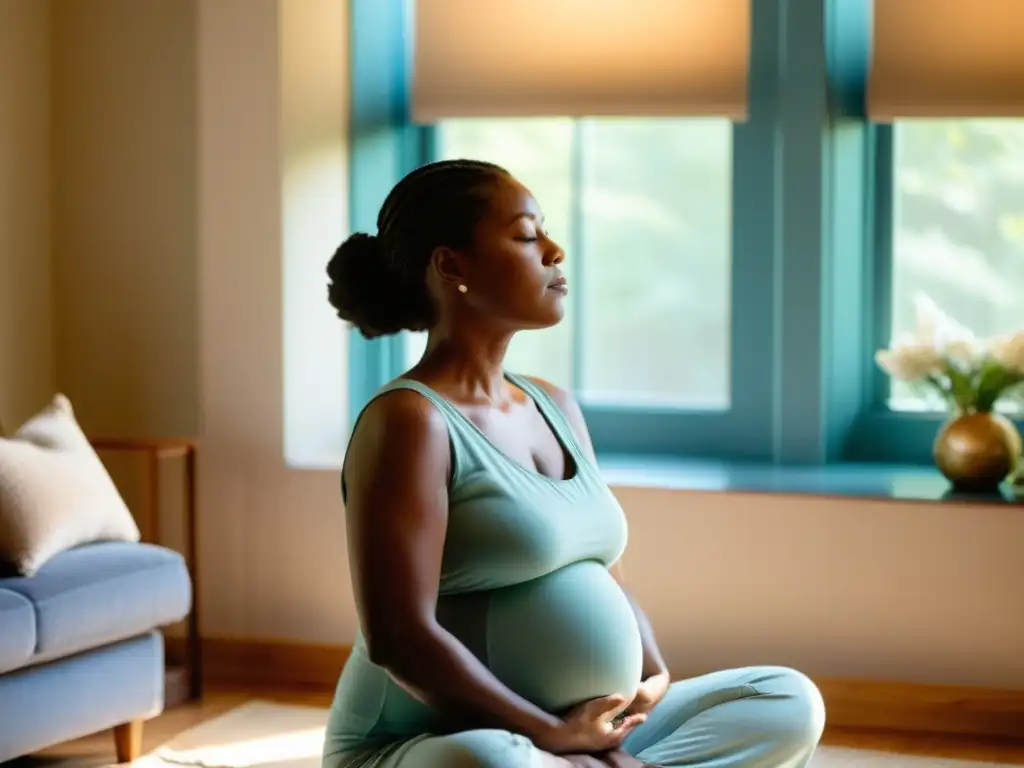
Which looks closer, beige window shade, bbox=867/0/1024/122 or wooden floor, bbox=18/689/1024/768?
wooden floor, bbox=18/689/1024/768

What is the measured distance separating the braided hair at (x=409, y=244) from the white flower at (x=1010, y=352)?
178 cm

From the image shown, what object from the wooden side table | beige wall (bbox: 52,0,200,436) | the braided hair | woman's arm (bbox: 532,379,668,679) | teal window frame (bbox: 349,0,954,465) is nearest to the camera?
the braided hair

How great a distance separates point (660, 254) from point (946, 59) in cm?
92

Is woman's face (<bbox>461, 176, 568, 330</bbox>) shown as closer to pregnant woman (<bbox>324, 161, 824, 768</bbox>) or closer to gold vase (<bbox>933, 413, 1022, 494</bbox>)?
pregnant woman (<bbox>324, 161, 824, 768</bbox>)

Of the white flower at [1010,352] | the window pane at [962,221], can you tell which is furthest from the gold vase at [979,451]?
the window pane at [962,221]

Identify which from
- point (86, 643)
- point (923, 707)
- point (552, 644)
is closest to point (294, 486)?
point (86, 643)

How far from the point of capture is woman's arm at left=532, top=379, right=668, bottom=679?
8.07ft

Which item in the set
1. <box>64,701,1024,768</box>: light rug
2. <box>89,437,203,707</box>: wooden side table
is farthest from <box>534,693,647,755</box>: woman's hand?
<box>89,437,203,707</box>: wooden side table

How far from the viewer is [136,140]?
4.45 m

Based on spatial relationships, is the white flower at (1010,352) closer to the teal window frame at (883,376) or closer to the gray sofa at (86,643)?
the teal window frame at (883,376)

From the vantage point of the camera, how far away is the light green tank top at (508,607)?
2178mm

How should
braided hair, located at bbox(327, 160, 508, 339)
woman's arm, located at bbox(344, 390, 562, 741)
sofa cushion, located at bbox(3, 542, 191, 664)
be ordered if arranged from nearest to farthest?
woman's arm, located at bbox(344, 390, 562, 741) < braided hair, located at bbox(327, 160, 508, 339) < sofa cushion, located at bbox(3, 542, 191, 664)

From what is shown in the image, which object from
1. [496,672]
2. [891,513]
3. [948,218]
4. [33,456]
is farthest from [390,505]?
[948,218]

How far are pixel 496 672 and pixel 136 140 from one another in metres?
2.73
